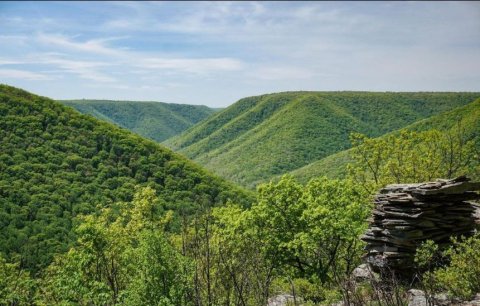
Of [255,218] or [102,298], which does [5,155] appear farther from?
[102,298]

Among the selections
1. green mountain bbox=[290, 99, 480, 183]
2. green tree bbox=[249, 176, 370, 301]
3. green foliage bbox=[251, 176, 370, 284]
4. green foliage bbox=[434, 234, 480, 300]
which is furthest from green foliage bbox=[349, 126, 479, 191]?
green mountain bbox=[290, 99, 480, 183]

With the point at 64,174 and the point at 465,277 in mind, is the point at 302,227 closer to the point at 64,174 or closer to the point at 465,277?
the point at 465,277

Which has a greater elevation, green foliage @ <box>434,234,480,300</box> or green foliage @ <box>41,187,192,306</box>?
green foliage @ <box>434,234,480,300</box>

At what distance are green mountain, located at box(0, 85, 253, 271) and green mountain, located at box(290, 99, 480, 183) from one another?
84.7 ft

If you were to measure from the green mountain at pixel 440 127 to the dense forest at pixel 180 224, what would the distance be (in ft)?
15.8

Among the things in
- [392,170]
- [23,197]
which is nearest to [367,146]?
[392,170]

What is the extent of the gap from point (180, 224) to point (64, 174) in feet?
194

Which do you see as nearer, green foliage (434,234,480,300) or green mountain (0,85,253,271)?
green foliage (434,234,480,300)

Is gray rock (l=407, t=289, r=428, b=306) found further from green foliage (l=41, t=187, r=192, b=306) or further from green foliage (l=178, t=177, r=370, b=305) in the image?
green foliage (l=178, t=177, r=370, b=305)

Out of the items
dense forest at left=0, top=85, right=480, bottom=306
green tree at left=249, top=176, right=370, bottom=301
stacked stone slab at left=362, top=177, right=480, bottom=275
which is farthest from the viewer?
green tree at left=249, top=176, right=370, bottom=301

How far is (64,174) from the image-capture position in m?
81.8

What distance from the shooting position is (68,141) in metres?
93.8

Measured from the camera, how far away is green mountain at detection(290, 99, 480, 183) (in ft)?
344

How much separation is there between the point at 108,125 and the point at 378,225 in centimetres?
8881
